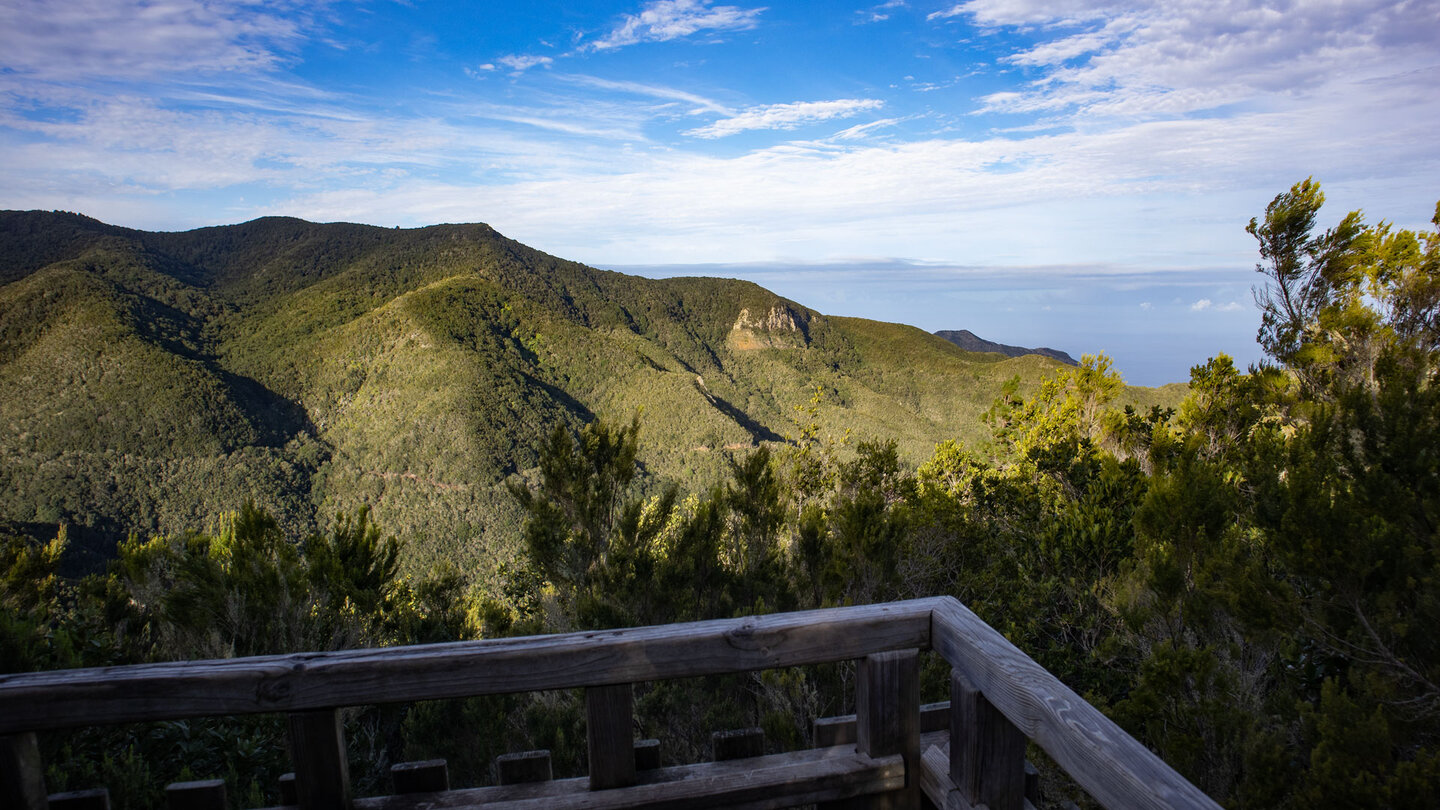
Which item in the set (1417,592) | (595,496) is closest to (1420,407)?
(1417,592)

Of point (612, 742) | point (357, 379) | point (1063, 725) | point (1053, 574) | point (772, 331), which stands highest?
point (1063, 725)

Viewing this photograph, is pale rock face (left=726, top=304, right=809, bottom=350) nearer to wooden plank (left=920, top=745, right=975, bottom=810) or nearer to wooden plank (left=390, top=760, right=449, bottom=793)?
wooden plank (left=920, top=745, right=975, bottom=810)

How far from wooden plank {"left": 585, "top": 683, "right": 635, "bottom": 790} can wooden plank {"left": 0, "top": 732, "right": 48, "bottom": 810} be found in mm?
795

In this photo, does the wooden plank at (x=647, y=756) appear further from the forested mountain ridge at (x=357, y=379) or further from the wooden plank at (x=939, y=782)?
the forested mountain ridge at (x=357, y=379)

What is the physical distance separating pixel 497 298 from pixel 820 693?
79.6 m

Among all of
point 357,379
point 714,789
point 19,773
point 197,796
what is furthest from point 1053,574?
point 357,379

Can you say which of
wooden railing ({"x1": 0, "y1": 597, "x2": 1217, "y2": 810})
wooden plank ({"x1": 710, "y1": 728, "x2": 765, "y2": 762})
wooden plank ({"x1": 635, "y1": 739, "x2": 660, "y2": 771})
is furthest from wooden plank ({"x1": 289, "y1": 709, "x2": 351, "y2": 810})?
wooden plank ({"x1": 710, "y1": 728, "x2": 765, "y2": 762})

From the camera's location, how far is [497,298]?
258 feet

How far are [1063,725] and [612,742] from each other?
65cm

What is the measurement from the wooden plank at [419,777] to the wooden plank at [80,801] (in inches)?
16.4

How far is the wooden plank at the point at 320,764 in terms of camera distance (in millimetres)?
1060

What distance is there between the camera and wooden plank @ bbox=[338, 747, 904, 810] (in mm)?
1121

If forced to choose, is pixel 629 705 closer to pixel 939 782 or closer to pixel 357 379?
pixel 939 782

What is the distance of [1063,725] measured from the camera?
2.94ft
